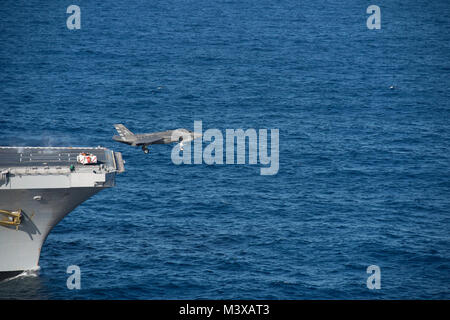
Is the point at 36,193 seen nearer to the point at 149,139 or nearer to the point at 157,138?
the point at 149,139

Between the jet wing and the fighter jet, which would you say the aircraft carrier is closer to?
the fighter jet

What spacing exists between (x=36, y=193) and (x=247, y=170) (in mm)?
44216

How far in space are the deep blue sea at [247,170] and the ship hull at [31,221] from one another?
241cm

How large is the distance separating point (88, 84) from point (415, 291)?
94.4m

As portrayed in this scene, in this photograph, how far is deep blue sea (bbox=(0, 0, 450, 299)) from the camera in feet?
311

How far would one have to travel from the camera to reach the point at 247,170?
126312 millimetres

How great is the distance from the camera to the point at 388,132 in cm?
14488

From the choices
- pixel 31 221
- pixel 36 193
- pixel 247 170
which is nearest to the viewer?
pixel 36 193

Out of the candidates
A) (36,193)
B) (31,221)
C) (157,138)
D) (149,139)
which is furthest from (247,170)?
(36,193)

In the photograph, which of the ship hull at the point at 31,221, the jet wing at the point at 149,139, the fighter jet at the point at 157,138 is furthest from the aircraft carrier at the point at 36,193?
the jet wing at the point at 149,139

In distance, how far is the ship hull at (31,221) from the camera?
90.3 metres

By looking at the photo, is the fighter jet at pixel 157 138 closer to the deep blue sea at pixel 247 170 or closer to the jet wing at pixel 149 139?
the jet wing at pixel 149 139

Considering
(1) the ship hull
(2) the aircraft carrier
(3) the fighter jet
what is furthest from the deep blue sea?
(3) the fighter jet
